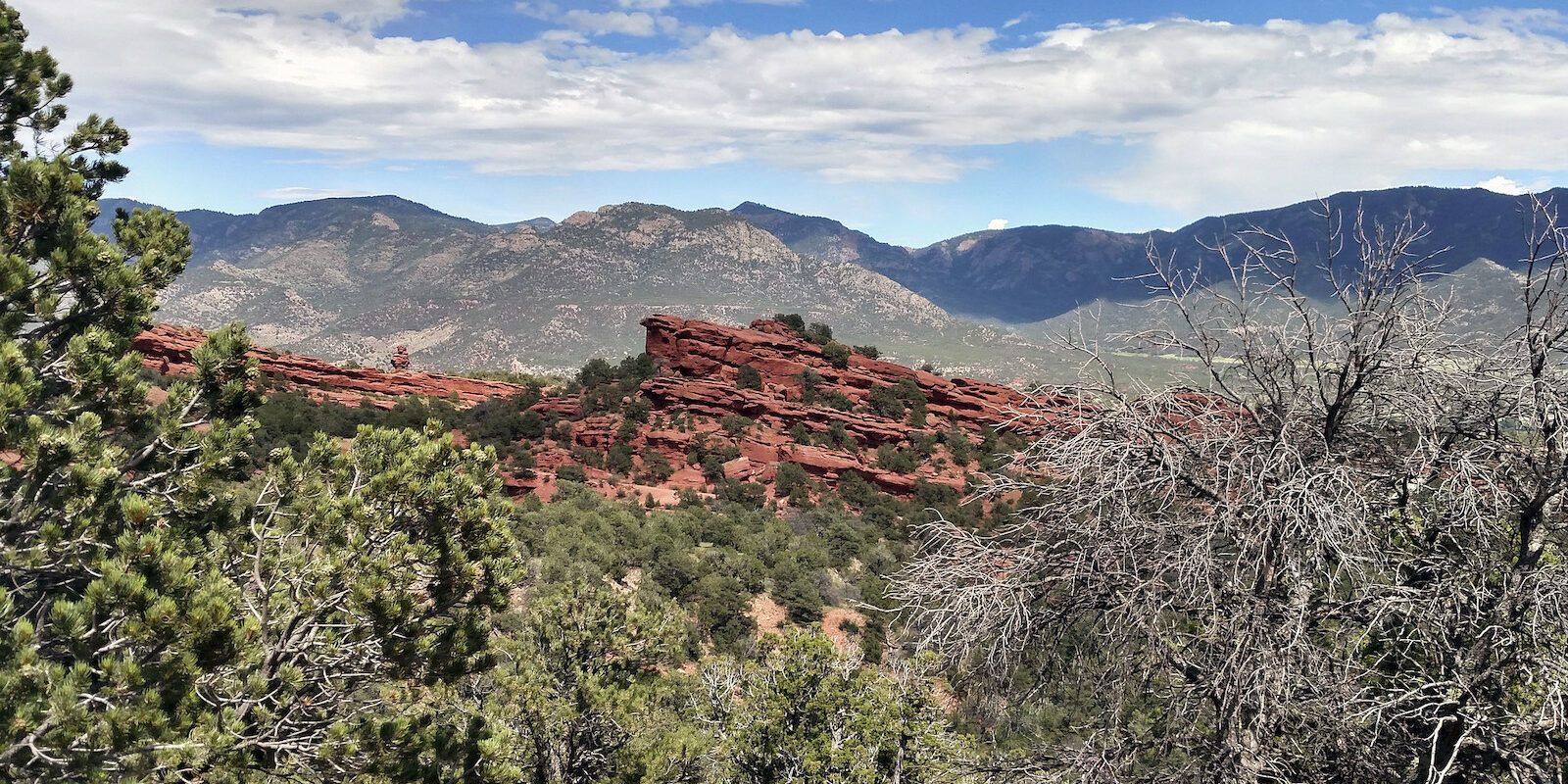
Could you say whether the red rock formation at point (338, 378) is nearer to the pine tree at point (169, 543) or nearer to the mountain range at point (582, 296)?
the pine tree at point (169, 543)

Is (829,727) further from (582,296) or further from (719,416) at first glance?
(582,296)

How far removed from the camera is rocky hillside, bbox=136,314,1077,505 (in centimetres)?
3541

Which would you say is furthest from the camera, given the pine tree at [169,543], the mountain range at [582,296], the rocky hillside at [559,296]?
the rocky hillside at [559,296]

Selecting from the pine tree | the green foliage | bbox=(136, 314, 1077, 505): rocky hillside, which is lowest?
bbox=(136, 314, 1077, 505): rocky hillside

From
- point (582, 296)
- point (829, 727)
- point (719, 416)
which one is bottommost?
point (719, 416)

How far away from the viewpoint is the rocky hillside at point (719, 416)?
35.4 m

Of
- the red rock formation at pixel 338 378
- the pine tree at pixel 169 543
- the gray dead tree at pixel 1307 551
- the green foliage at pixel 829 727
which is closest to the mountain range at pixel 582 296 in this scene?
the red rock formation at pixel 338 378

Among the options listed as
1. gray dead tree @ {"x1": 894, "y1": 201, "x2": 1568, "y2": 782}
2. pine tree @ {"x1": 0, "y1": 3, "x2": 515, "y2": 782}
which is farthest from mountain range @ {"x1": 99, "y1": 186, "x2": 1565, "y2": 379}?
gray dead tree @ {"x1": 894, "y1": 201, "x2": 1568, "y2": 782}

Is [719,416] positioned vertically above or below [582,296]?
below

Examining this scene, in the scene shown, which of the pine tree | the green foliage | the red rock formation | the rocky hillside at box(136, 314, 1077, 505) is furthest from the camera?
the red rock formation

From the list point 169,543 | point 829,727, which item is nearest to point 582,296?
point 829,727

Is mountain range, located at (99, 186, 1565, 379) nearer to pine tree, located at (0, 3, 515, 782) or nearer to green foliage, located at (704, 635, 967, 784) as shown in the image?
green foliage, located at (704, 635, 967, 784)

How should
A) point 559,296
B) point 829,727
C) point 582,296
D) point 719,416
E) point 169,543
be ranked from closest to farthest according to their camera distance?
point 169,543 → point 829,727 → point 719,416 → point 559,296 → point 582,296

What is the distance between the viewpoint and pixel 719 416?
3941 centimetres
